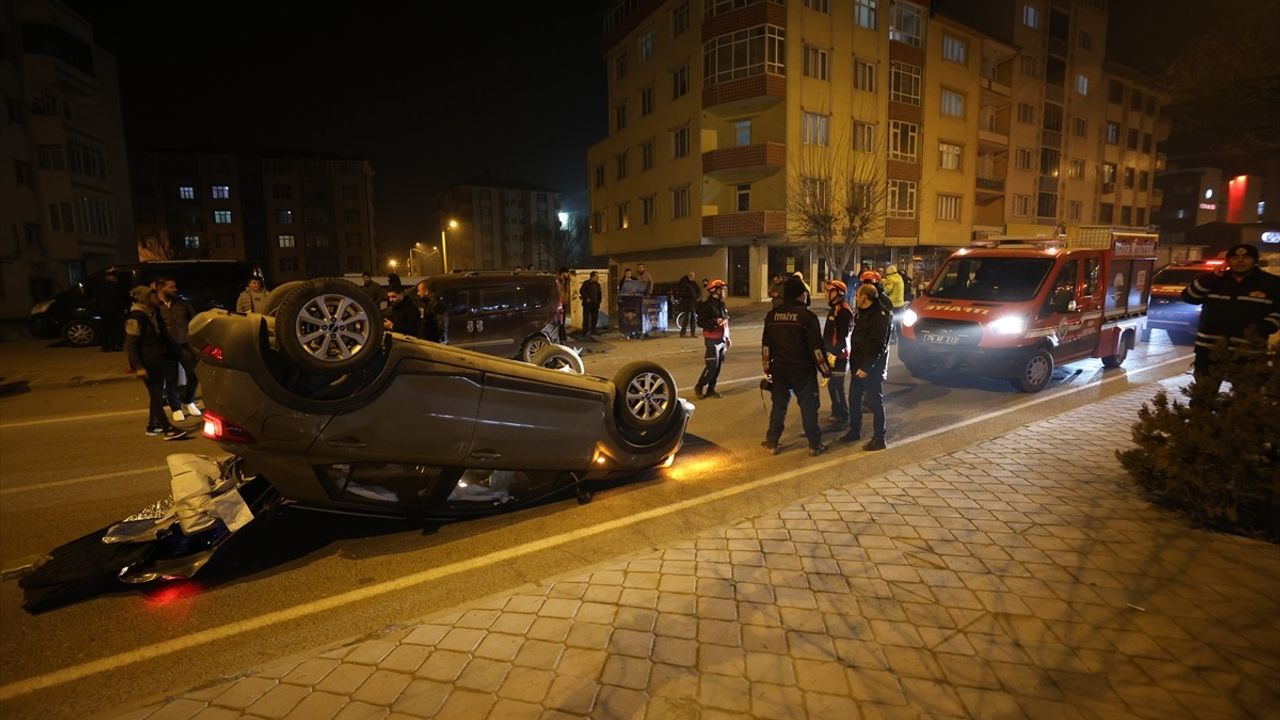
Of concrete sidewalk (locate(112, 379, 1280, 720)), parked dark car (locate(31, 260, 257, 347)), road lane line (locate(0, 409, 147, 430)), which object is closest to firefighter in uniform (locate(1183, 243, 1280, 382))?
concrete sidewalk (locate(112, 379, 1280, 720))

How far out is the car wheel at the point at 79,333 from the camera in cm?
1741

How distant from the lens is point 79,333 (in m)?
17.5

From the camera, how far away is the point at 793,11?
29.5 metres

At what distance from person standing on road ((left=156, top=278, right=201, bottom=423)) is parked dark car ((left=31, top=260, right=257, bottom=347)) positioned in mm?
9330

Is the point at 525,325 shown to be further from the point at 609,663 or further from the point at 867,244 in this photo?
the point at 867,244

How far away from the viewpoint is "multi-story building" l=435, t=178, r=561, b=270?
88.6 meters

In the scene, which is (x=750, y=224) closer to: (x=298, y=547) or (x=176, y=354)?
(x=176, y=354)

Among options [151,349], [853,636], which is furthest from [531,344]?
[853,636]

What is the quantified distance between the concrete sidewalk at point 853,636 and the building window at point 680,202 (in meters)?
30.8

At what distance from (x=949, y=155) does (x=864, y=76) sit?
8428 mm

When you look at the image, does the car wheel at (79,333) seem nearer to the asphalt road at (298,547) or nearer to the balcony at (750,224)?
the asphalt road at (298,547)

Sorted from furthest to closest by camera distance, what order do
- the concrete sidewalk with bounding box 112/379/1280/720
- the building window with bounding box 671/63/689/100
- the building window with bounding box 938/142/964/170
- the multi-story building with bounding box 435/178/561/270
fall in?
1. the multi-story building with bounding box 435/178/561/270
2. the building window with bounding box 938/142/964/170
3. the building window with bounding box 671/63/689/100
4. the concrete sidewalk with bounding box 112/379/1280/720

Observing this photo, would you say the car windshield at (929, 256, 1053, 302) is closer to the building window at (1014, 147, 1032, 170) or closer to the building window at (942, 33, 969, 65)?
the building window at (942, 33, 969, 65)

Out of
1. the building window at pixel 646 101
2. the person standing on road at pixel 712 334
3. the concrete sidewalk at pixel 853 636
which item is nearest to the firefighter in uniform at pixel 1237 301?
the concrete sidewalk at pixel 853 636
